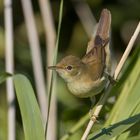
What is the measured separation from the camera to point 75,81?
2215 millimetres

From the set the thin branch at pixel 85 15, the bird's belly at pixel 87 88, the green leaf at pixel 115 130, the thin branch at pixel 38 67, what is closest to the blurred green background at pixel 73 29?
the thin branch at pixel 85 15

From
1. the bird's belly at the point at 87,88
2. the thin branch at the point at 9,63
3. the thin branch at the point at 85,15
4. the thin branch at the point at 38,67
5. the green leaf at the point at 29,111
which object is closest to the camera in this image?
the green leaf at the point at 29,111

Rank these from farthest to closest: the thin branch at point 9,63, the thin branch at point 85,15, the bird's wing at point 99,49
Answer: the thin branch at point 85,15 → the thin branch at point 9,63 → the bird's wing at point 99,49

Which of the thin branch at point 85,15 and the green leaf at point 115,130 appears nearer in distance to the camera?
the green leaf at point 115,130

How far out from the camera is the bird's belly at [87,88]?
214cm

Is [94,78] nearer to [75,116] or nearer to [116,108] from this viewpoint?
[116,108]

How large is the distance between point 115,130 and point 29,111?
33 centimetres

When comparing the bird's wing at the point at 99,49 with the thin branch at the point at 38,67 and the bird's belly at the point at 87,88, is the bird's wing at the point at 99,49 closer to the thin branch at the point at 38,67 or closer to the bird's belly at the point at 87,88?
the bird's belly at the point at 87,88

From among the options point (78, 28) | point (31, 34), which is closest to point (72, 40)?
point (78, 28)

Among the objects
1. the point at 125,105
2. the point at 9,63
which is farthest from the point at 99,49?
the point at 9,63

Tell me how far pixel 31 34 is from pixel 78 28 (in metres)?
1.12

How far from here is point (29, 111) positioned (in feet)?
5.53

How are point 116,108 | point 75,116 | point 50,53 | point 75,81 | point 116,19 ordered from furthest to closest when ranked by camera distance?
point 116,19 → point 50,53 → point 75,116 → point 75,81 → point 116,108

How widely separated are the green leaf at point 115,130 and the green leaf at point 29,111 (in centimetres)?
23
